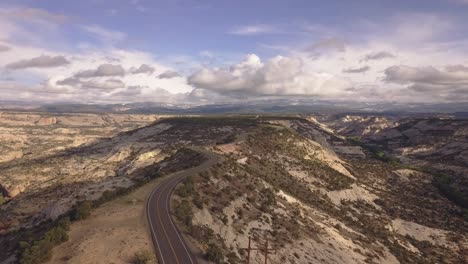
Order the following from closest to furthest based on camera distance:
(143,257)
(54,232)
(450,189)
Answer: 1. (143,257)
2. (54,232)
3. (450,189)

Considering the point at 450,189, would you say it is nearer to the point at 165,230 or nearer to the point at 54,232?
the point at 165,230

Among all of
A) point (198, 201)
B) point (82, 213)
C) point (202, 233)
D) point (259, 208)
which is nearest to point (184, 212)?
point (198, 201)

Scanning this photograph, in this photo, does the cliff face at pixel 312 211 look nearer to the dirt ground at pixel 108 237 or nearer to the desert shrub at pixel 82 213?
the dirt ground at pixel 108 237

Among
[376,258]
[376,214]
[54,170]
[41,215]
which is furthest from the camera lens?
[54,170]

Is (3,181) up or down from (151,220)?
down

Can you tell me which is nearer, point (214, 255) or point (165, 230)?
point (214, 255)

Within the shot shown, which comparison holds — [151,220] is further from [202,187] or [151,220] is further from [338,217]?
[338,217]

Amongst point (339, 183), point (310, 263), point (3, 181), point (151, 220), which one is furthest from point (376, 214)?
point (3, 181)
